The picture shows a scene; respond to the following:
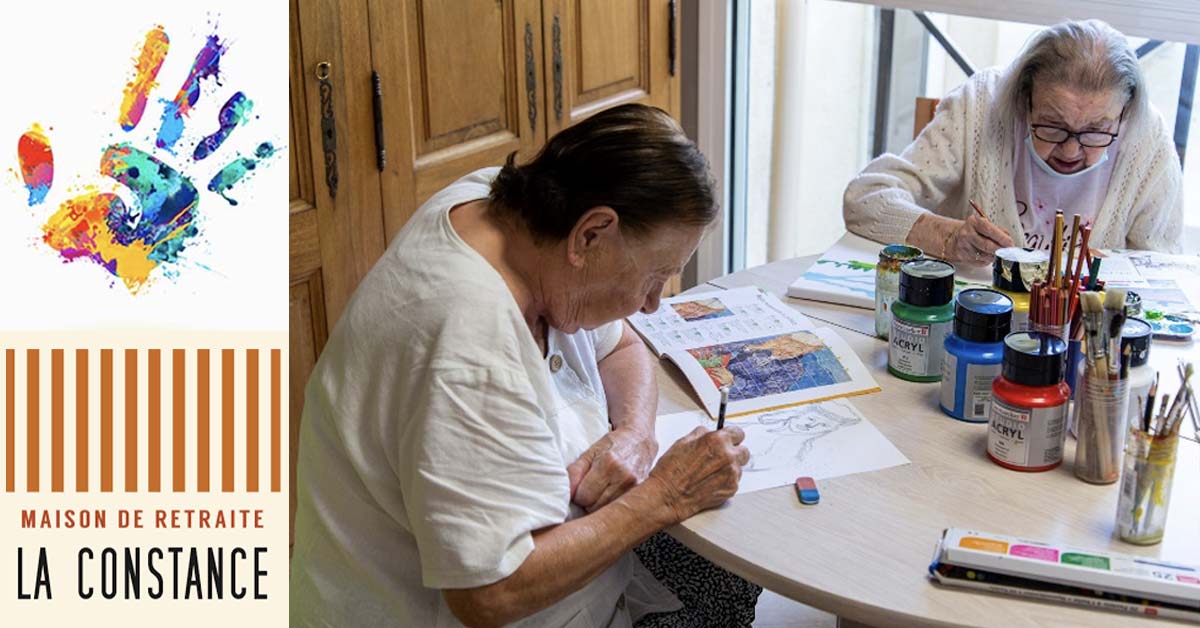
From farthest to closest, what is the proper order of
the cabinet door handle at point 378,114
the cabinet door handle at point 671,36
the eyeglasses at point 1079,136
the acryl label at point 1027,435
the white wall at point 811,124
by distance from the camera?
Answer: the white wall at point 811,124 < the cabinet door handle at point 671,36 < the cabinet door handle at point 378,114 < the eyeglasses at point 1079,136 < the acryl label at point 1027,435

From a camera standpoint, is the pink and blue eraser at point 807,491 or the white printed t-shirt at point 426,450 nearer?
the white printed t-shirt at point 426,450

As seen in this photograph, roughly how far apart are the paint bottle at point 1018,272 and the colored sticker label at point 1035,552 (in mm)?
563

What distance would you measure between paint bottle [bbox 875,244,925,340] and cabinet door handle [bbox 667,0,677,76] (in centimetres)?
138

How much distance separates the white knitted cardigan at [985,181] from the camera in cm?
222

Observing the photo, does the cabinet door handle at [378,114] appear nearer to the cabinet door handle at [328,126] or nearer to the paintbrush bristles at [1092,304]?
the cabinet door handle at [328,126]

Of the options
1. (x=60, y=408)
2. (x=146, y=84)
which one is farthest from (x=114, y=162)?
(x=60, y=408)

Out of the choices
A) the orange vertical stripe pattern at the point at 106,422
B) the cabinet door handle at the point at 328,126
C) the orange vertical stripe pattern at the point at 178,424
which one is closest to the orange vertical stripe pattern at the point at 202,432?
the orange vertical stripe pattern at the point at 178,424

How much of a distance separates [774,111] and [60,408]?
6.80ft

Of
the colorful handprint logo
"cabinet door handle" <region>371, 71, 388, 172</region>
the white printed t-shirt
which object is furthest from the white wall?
the white printed t-shirt

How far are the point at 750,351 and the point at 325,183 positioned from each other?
0.92 metres

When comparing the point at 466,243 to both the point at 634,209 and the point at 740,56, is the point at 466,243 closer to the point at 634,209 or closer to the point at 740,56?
the point at 634,209

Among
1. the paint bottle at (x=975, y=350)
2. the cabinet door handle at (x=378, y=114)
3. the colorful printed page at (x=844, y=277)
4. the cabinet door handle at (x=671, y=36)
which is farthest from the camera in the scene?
the cabinet door handle at (x=671, y=36)

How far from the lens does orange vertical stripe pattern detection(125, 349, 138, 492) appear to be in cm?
220

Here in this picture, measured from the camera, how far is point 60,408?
2174 millimetres
